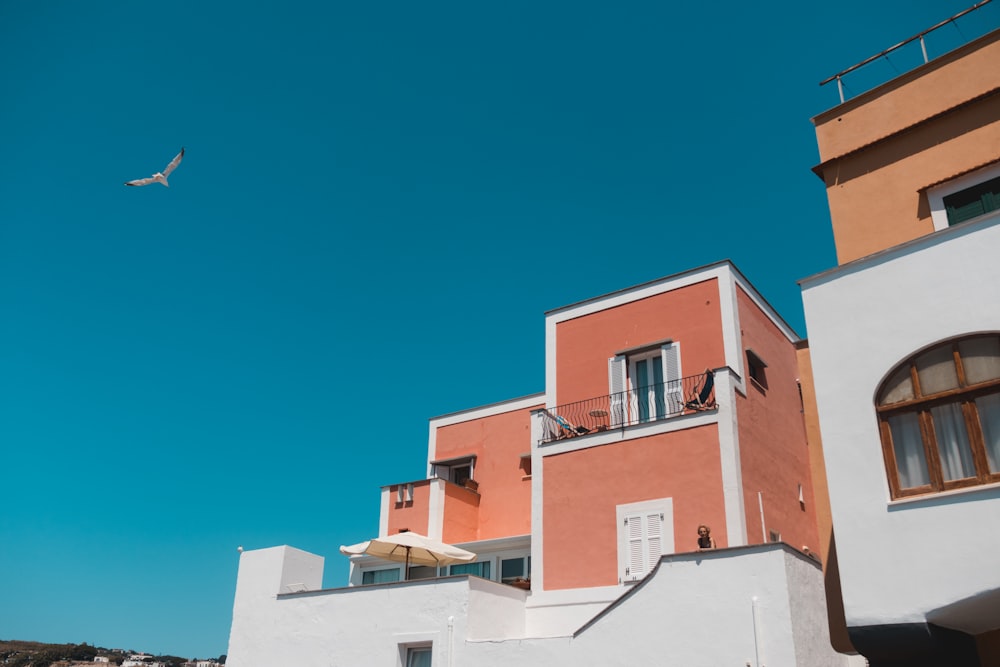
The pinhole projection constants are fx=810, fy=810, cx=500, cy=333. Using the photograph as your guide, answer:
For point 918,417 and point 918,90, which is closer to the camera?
point 918,417

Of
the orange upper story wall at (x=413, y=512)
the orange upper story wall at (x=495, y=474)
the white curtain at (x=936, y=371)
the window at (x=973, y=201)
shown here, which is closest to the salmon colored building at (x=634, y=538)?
the orange upper story wall at (x=495, y=474)

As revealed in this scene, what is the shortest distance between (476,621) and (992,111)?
12578mm

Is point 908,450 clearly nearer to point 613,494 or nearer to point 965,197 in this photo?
point 965,197

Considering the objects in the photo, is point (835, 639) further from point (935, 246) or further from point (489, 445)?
point (489, 445)

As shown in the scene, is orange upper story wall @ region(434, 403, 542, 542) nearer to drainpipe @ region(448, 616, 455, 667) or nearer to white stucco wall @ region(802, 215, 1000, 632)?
drainpipe @ region(448, 616, 455, 667)

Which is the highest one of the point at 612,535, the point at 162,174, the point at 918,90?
the point at 162,174

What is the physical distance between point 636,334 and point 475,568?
7.84 m

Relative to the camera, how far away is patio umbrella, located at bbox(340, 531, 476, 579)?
18641mm

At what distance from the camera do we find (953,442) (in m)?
9.62

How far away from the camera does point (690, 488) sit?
15.8 meters

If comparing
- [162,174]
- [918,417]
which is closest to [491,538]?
[162,174]

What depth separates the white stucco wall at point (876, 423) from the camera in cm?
919

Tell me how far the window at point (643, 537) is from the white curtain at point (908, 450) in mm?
6307

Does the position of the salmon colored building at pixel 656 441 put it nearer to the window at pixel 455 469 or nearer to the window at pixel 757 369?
the window at pixel 757 369
